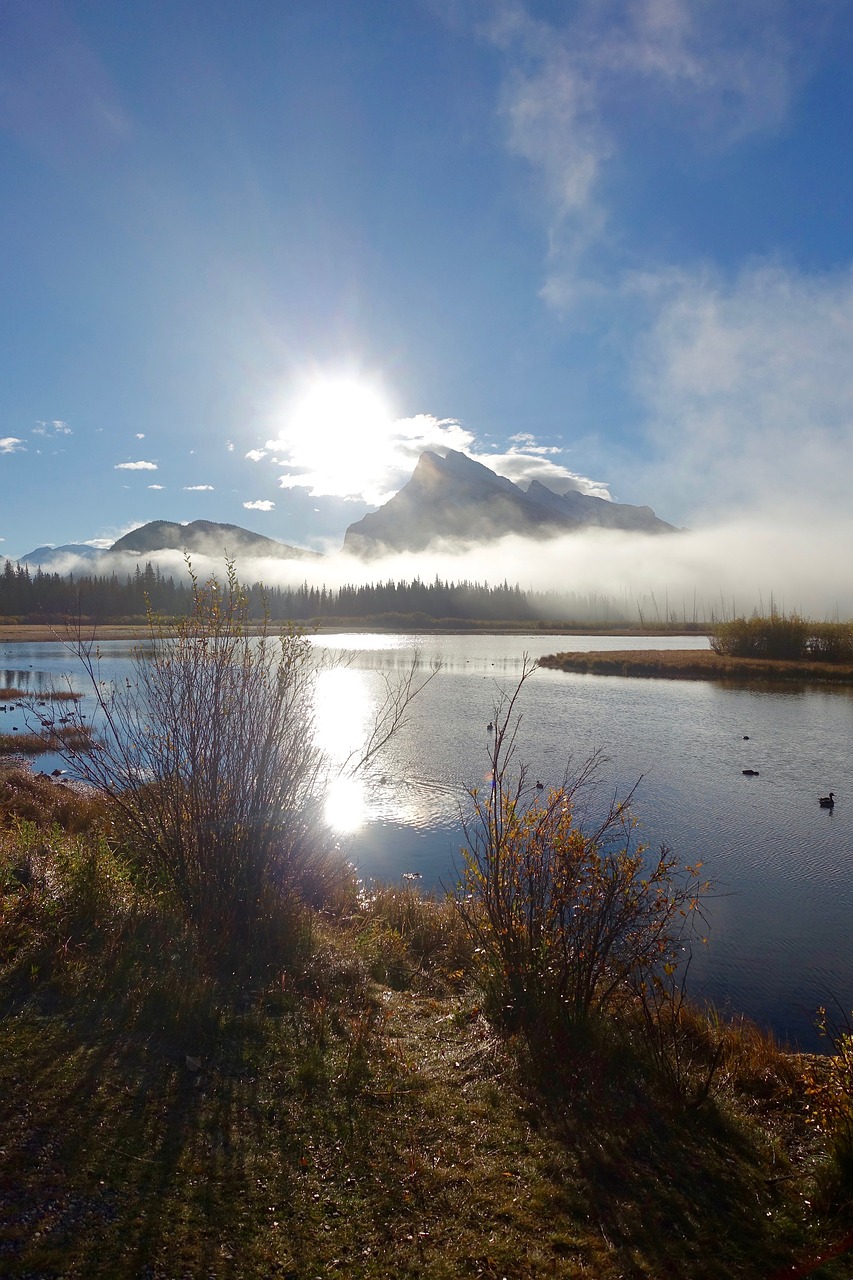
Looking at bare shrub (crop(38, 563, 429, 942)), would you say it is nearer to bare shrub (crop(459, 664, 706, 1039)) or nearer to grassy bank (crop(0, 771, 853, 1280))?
grassy bank (crop(0, 771, 853, 1280))

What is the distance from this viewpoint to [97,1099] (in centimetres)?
488

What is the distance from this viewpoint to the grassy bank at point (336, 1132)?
13.0ft

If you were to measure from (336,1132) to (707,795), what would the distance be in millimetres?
18597

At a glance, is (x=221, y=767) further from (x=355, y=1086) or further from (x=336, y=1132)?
(x=336, y=1132)

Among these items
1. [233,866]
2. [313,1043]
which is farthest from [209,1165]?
[233,866]

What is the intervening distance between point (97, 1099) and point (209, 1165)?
93cm

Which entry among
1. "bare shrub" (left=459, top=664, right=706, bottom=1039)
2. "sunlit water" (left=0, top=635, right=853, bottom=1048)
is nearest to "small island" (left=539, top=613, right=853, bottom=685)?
"sunlit water" (left=0, top=635, right=853, bottom=1048)

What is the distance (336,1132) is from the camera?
4992mm

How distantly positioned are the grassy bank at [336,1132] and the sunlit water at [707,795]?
378 cm

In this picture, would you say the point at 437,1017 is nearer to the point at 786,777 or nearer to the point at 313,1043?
the point at 313,1043

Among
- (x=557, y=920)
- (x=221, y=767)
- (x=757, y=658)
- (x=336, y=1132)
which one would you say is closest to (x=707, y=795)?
(x=557, y=920)

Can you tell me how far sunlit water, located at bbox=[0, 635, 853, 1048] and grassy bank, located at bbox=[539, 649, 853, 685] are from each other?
13.6 m

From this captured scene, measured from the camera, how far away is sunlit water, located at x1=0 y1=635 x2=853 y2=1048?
37.5ft

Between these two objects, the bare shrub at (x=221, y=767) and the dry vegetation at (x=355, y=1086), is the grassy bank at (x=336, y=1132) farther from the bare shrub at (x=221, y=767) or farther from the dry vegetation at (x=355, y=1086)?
the bare shrub at (x=221, y=767)
